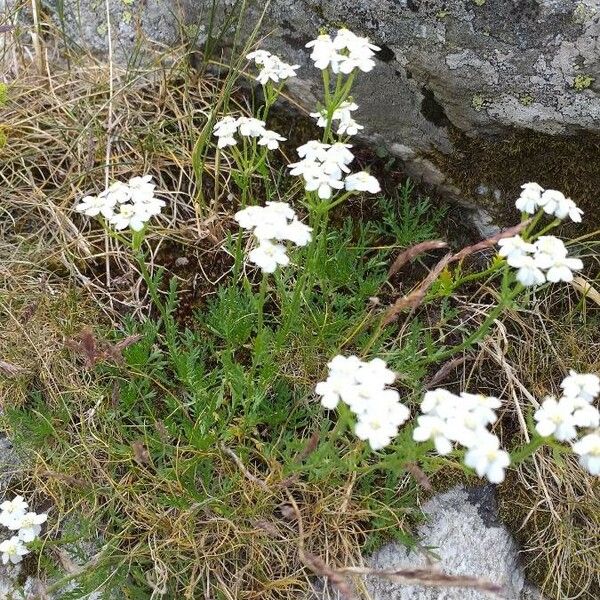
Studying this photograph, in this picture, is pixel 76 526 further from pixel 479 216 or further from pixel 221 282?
pixel 479 216

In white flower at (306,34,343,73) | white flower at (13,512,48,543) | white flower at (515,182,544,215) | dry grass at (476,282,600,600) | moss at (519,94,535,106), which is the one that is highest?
white flower at (306,34,343,73)

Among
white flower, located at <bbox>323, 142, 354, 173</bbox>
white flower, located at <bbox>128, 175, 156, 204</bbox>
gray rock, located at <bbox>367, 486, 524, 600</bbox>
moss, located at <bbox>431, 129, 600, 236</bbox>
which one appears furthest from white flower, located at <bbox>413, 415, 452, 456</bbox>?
moss, located at <bbox>431, 129, 600, 236</bbox>

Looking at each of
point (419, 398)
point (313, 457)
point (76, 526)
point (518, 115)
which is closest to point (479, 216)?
point (518, 115)

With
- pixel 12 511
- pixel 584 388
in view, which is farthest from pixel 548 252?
pixel 12 511

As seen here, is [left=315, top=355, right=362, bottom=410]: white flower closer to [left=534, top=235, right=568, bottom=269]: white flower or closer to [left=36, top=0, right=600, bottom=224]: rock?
[left=534, top=235, right=568, bottom=269]: white flower

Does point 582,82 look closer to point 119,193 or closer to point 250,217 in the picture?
point 250,217

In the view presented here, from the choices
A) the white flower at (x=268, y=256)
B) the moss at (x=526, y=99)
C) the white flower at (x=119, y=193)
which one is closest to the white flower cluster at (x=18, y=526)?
the white flower at (x=119, y=193)
